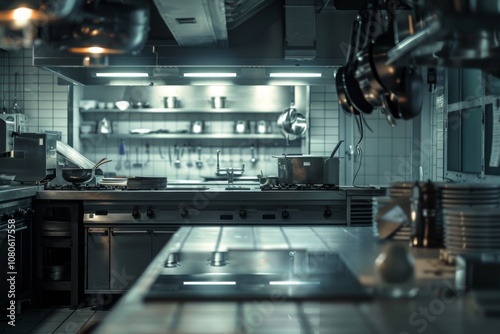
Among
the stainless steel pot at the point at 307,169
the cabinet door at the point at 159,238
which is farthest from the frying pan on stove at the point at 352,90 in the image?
the cabinet door at the point at 159,238

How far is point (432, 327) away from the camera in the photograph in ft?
3.82

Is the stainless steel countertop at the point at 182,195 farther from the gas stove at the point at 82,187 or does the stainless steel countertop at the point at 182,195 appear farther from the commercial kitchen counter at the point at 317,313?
the commercial kitchen counter at the point at 317,313

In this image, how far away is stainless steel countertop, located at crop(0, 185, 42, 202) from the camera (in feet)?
13.9

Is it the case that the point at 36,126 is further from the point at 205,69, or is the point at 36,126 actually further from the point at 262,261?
the point at 262,261

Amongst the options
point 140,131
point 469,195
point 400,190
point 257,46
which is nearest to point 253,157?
point 140,131

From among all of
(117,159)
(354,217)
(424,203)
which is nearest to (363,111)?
(424,203)

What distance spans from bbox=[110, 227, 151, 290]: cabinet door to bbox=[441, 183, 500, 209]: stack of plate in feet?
9.92

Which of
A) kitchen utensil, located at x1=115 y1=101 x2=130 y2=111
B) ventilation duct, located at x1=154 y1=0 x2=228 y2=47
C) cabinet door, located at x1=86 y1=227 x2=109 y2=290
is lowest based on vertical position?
cabinet door, located at x1=86 y1=227 x2=109 y2=290

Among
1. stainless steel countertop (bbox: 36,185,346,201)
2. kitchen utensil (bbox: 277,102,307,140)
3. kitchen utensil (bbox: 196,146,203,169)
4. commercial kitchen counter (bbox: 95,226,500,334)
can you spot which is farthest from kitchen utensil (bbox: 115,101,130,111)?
commercial kitchen counter (bbox: 95,226,500,334)

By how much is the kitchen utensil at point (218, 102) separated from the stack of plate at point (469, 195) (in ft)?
18.4

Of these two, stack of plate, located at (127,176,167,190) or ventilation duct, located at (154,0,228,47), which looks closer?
ventilation duct, located at (154,0,228,47)

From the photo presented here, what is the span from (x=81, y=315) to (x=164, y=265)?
9.43ft

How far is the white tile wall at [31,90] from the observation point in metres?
7.74

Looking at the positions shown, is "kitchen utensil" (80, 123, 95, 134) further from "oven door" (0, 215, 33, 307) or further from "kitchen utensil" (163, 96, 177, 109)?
"oven door" (0, 215, 33, 307)
